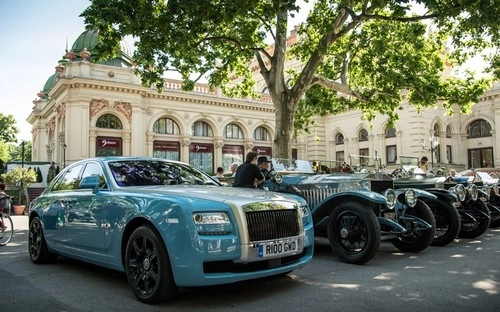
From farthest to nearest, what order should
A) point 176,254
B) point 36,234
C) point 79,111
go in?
point 79,111
point 36,234
point 176,254

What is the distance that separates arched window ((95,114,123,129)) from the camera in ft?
103

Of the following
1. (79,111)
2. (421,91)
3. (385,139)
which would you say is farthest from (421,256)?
(385,139)

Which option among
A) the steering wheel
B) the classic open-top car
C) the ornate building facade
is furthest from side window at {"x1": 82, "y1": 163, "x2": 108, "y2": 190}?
the ornate building facade

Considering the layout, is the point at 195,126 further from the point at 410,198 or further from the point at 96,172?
the point at 96,172

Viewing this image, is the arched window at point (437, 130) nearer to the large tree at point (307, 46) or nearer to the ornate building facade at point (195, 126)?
the ornate building facade at point (195, 126)

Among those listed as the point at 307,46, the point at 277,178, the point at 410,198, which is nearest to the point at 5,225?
the point at 277,178

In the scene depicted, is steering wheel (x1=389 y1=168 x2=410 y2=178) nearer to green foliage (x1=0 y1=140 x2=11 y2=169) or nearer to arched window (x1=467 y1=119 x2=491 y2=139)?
arched window (x1=467 y1=119 x2=491 y2=139)

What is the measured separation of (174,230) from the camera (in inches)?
164

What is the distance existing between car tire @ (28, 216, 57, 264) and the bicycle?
9.88ft

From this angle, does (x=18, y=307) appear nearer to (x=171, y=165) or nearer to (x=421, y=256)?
(x=171, y=165)

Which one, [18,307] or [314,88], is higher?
[314,88]

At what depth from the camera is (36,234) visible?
6.97m

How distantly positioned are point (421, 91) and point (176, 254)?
15.8 metres

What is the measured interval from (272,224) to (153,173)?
204 centimetres
